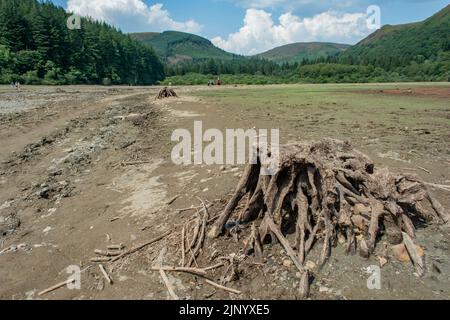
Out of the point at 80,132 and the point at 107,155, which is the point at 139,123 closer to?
the point at 80,132

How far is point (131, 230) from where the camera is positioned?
854 centimetres

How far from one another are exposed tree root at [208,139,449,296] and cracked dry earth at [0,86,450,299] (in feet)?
0.96

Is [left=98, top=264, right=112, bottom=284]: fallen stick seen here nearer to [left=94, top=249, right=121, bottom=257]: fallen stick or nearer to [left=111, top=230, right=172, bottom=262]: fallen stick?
[left=111, top=230, right=172, bottom=262]: fallen stick

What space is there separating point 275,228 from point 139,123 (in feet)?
65.1

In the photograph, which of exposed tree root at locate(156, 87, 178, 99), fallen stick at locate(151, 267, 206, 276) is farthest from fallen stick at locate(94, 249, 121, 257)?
exposed tree root at locate(156, 87, 178, 99)

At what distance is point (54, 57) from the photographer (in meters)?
87.0

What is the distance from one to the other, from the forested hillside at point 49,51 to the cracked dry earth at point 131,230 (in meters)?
69.4

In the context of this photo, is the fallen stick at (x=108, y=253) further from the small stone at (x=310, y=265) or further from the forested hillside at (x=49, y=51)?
the forested hillside at (x=49, y=51)

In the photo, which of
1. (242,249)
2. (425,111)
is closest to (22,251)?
(242,249)

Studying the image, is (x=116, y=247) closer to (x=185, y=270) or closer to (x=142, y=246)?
(x=142, y=246)

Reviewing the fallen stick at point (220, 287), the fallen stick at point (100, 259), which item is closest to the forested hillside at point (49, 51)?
the fallen stick at point (100, 259)

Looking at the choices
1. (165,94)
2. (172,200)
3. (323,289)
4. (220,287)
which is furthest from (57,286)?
(165,94)

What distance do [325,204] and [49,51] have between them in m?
96.4

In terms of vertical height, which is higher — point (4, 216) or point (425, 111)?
point (425, 111)
